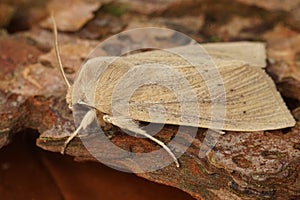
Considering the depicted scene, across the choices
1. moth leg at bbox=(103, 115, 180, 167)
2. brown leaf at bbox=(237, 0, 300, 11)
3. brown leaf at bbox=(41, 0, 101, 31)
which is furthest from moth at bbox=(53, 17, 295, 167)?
brown leaf at bbox=(237, 0, 300, 11)

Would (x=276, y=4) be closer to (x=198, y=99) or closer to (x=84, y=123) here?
(x=198, y=99)

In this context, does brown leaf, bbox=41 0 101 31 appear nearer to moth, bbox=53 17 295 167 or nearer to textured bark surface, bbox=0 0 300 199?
textured bark surface, bbox=0 0 300 199

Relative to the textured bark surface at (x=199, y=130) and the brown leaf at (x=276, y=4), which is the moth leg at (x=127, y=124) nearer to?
the textured bark surface at (x=199, y=130)

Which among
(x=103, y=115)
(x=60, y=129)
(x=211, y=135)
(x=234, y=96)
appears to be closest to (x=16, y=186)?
(x=60, y=129)

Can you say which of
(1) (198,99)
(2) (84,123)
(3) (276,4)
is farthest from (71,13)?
(3) (276,4)

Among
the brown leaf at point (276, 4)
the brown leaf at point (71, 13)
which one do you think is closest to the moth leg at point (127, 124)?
the brown leaf at point (71, 13)
